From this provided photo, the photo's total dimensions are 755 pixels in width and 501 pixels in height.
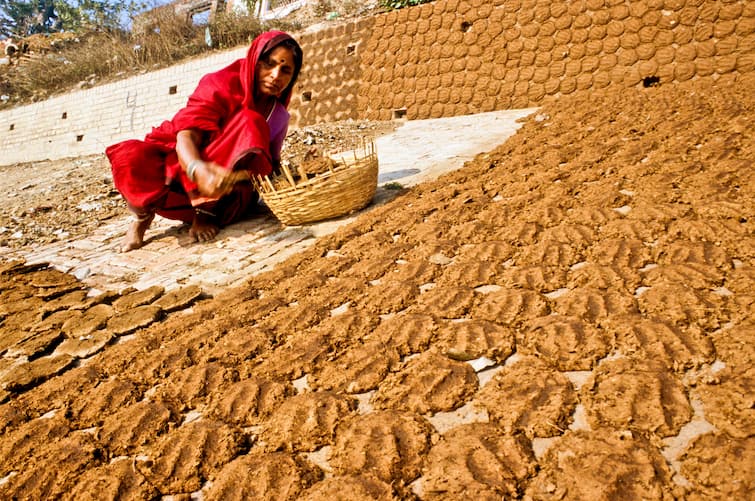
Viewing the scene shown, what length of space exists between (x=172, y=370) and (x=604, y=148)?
301 centimetres

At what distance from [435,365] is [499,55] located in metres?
5.85

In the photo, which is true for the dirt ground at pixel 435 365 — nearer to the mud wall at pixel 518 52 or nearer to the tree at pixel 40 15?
the mud wall at pixel 518 52

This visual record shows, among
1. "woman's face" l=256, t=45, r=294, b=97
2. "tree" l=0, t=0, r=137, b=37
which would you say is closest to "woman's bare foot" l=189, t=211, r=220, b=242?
"woman's face" l=256, t=45, r=294, b=97

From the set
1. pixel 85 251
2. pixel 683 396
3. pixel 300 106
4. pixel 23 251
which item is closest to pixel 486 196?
pixel 683 396

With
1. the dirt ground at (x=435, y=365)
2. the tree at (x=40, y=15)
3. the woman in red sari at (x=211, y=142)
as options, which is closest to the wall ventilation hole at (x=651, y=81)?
the dirt ground at (x=435, y=365)

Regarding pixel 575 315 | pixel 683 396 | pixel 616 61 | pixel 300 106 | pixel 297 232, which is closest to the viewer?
pixel 683 396

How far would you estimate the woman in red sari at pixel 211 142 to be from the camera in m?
2.64

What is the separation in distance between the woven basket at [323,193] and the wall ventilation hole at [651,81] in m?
4.18

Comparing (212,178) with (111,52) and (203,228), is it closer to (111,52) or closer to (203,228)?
(203,228)

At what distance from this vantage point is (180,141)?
2.57 m

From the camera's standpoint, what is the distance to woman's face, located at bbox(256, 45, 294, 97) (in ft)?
8.77

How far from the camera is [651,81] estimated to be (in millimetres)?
5332

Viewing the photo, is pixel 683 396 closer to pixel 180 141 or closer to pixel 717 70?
pixel 180 141

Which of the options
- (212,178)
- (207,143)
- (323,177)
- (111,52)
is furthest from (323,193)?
(111,52)
